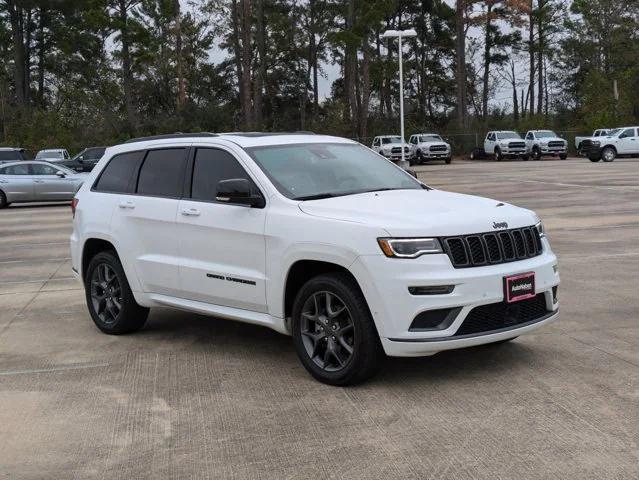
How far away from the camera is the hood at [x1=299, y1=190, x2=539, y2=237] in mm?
5527

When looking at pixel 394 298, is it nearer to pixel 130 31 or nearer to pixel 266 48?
pixel 130 31

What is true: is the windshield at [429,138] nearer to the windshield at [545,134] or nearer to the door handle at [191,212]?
the windshield at [545,134]

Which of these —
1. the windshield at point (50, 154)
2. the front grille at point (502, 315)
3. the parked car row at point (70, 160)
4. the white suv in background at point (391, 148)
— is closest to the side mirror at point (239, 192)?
the front grille at point (502, 315)

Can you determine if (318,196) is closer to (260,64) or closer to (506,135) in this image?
(506,135)

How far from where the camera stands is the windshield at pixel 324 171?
6.44 meters

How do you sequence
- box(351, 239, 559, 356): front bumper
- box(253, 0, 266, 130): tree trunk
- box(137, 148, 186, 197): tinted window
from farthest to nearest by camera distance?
box(253, 0, 266, 130): tree trunk
box(137, 148, 186, 197): tinted window
box(351, 239, 559, 356): front bumper

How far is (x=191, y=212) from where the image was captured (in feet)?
22.3

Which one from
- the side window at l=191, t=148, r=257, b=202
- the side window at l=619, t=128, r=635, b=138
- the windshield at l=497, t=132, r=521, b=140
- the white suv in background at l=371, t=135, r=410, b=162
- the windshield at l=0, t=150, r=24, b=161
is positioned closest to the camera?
the side window at l=191, t=148, r=257, b=202

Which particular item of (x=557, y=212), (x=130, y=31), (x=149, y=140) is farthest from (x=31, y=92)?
(x=149, y=140)

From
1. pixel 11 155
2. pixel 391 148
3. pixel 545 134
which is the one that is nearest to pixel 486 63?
pixel 545 134

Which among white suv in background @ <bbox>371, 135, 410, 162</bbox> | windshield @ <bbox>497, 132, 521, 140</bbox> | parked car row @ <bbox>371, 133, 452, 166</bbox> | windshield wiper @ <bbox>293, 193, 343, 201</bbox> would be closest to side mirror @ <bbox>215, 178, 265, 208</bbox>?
windshield wiper @ <bbox>293, 193, 343, 201</bbox>

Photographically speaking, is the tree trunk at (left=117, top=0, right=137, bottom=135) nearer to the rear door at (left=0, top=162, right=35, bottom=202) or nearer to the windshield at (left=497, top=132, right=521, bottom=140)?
the windshield at (left=497, top=132, right=521, bottom=140)

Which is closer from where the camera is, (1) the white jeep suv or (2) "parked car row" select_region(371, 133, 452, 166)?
(1) the white jeep suv

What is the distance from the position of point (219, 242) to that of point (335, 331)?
1.31m
